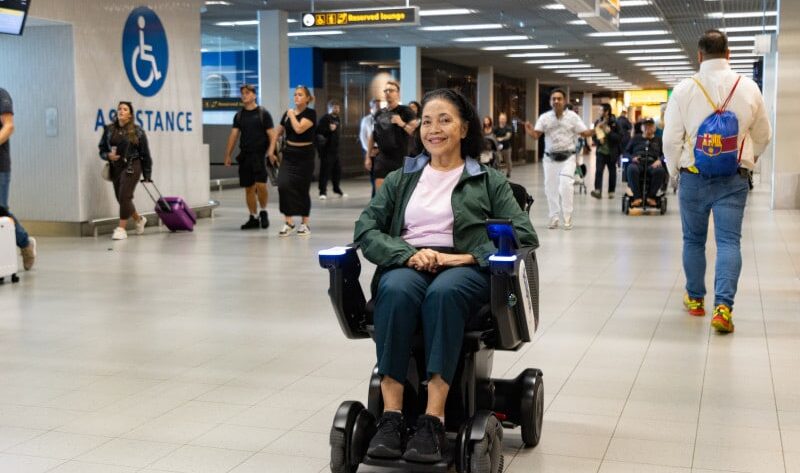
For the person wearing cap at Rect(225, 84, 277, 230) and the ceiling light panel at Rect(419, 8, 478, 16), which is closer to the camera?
the person wearing cap at Rect(225, 84, 277, 230)

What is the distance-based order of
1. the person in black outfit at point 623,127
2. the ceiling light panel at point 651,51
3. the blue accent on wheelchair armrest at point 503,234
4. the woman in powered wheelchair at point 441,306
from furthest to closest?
the ceiling light panel at point 651,51 < the person in black outfit at point 623,127 < the blue accent on wheelchair armrest at point 503,234 < the woman in powered wheelchair at point 441,306

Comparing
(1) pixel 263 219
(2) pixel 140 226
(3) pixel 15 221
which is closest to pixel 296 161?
(1) pixel 263 219

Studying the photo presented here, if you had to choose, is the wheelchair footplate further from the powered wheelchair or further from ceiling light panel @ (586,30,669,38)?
ceiling light panel @ (586,30,669,38)

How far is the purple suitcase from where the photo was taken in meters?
11.4

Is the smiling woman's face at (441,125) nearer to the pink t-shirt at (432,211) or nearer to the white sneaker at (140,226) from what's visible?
the pink t-shirt at (432,211)

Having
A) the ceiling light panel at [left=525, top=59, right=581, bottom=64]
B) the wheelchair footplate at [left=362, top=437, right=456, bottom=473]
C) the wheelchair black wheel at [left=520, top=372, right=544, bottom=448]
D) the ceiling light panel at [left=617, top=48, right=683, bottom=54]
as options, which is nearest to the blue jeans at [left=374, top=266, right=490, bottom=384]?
the wheelchair footplate at [left=362, top=437, right=456, bottom=473]

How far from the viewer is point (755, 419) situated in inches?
152

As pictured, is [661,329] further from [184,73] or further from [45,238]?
[184,73]

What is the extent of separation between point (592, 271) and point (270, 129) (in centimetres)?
487

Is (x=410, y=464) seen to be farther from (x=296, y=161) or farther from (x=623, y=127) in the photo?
(x=623, y=127)

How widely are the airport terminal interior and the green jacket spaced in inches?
28.1

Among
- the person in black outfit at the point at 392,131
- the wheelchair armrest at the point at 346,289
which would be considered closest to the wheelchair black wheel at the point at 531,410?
the wheelchair armrest at the point at 346,289

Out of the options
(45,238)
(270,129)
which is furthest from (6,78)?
(270,129)

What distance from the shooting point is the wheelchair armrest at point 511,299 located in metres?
3.13
